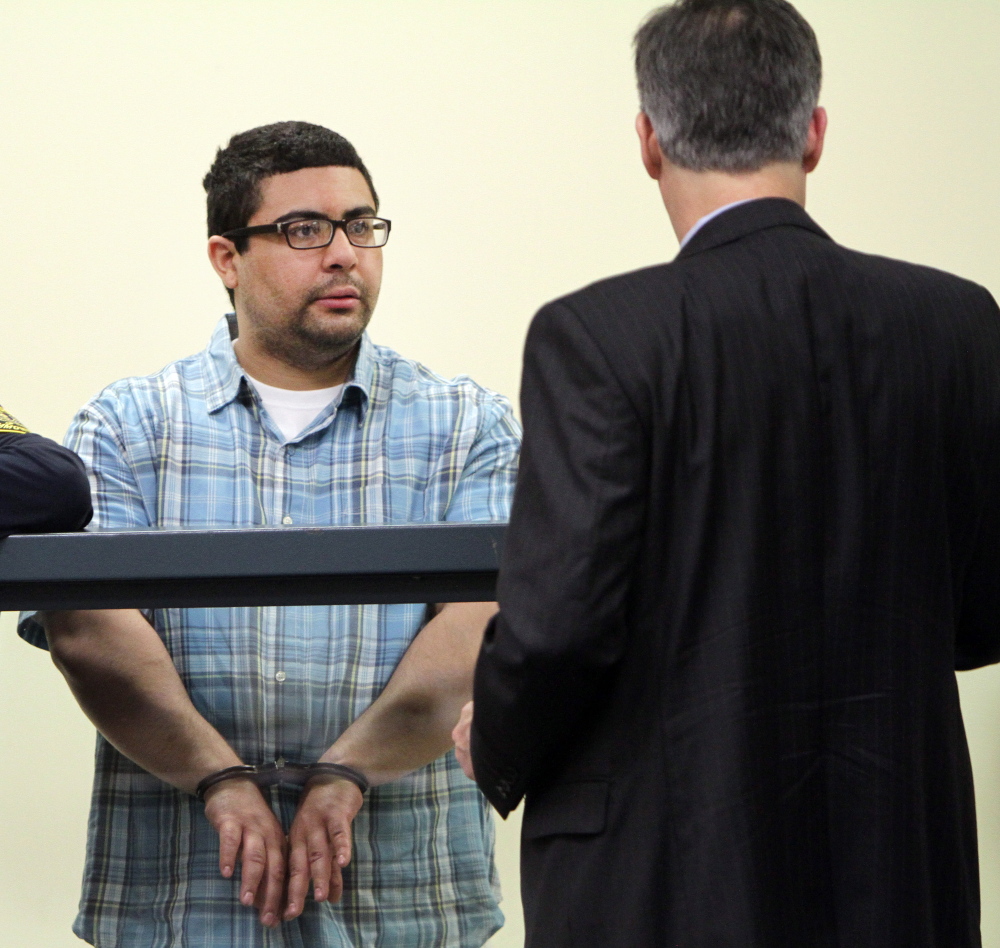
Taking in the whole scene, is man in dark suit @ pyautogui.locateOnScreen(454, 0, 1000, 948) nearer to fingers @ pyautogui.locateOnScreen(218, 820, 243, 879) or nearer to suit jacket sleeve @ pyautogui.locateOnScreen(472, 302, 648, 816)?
suit jacket sleeve @ pyautogui.locateOnScreen(472, 302, 648, 816)

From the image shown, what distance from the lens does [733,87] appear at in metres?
1.01

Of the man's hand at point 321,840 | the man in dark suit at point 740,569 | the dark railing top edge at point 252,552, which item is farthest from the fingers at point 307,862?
the man in dark suit at point 740,569

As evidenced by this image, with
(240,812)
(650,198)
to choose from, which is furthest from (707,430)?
(650,198)

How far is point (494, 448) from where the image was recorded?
174 centimetres

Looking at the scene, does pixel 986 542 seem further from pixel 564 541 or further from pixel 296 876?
pixel 296 876

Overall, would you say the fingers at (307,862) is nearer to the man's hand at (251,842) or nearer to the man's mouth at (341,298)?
the man's hand at (251,842)

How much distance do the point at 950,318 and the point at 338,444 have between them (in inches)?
37.8

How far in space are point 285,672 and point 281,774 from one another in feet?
0.39

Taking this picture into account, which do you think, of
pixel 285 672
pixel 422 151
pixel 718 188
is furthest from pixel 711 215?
pixel 422 151

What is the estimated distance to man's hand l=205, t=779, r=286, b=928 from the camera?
140 centimetres

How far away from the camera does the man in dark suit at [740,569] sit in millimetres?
947

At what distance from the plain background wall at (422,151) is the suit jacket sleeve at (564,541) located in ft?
6.38

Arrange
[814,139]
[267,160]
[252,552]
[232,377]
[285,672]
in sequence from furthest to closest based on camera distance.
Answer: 1. [267,160]
2. [232,377]
3. [285,672]
4. [252,552]
5. [814,139]

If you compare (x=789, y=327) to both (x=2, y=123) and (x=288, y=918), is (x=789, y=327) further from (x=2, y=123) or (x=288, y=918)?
(x=2, y=123)
